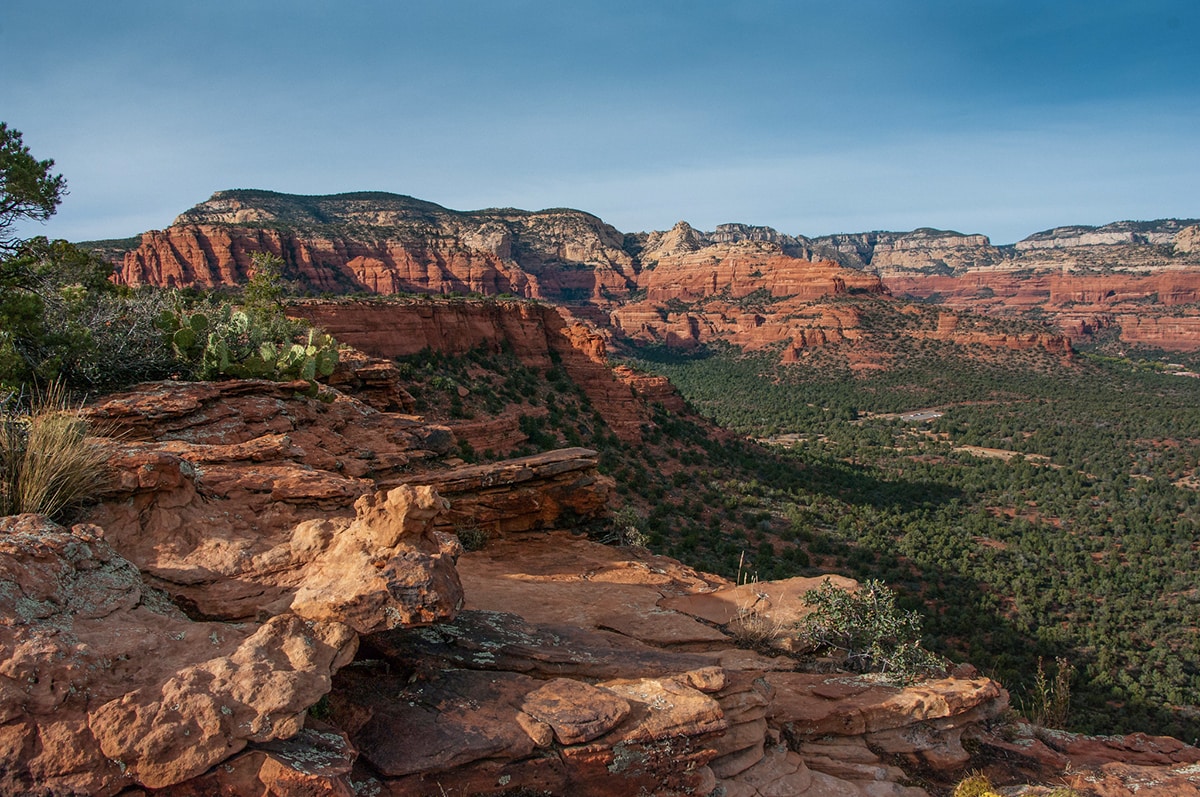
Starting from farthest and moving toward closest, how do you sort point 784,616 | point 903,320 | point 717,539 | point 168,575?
point 903,320, point 717,539, point 784,616, point 168,575

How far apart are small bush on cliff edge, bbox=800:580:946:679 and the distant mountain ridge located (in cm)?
6191

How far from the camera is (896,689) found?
808cm

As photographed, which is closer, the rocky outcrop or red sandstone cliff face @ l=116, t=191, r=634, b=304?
the rocky outcrop

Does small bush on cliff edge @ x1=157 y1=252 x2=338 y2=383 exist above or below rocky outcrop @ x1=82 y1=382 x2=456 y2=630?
above

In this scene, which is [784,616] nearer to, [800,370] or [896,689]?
[896,689]

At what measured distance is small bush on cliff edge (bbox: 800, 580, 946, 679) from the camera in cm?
878

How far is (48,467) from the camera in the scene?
5676 mm

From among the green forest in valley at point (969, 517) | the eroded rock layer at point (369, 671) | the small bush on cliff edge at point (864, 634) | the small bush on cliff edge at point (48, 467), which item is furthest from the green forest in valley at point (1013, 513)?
the small bush on cliff edge at point (48, 467)

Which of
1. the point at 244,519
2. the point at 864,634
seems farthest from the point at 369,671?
the point at 864,634

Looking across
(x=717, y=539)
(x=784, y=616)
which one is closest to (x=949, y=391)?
(x=717, y=539)

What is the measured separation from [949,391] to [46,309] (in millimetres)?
79476

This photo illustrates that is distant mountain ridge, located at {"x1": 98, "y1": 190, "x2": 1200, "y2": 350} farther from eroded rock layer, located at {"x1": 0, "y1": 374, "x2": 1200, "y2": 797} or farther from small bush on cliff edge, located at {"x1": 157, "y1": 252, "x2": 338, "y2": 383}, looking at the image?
eroded rock layer, located at {"x1": 0, "y1": 374, "x2": 1200, "y2": 797}

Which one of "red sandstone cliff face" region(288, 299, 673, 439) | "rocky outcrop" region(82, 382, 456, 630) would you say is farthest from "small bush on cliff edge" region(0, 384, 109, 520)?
"red sandstone cliff face" region(288, 299, 673, 439)

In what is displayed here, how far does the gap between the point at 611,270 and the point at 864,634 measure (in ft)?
441
